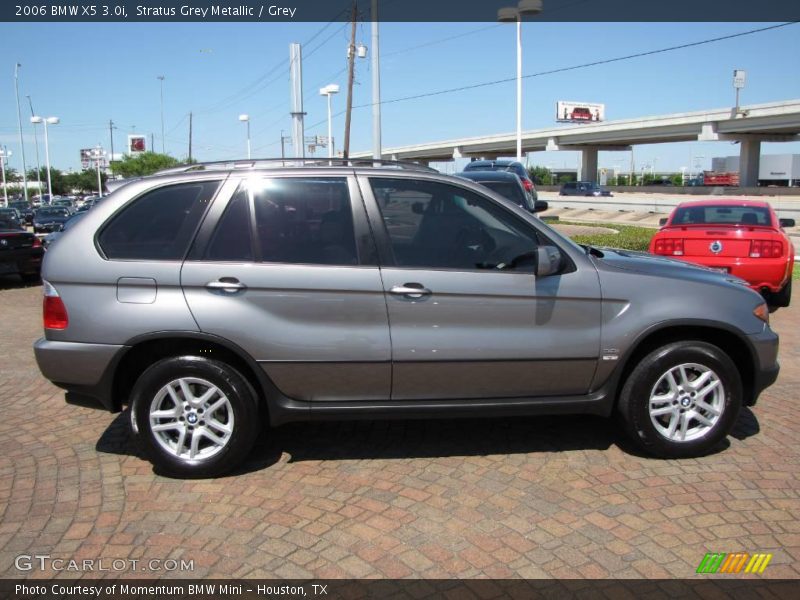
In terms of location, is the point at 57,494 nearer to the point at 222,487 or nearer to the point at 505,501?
the point at 222,487

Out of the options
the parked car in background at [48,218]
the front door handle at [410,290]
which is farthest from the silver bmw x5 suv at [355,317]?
the parked car in background at [48,218]

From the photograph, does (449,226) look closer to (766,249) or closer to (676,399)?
(676,399)

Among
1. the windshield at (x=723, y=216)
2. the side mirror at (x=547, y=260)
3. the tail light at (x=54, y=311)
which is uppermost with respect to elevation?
the windshield at (x=723, y=216)

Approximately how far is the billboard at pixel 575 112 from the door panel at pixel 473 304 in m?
82.3

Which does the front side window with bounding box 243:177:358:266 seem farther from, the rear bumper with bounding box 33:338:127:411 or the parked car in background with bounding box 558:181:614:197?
the parked car in background with bounding box 558:181:614:197

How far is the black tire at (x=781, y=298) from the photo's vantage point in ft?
30.2

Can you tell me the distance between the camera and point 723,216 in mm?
9484

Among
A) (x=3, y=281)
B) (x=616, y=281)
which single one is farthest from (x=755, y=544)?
(x=3, y=281)

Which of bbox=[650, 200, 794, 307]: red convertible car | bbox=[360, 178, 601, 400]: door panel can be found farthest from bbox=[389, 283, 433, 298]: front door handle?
bbox=[650, 200, 794, 307]: red convertible car

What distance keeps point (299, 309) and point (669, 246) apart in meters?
6.56

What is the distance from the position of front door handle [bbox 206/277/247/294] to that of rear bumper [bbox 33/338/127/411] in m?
0.65

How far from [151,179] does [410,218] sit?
166cm

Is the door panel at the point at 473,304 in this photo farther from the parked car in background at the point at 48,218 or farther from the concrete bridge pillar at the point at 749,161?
the concrete bridge pillar at the point at 749,161
